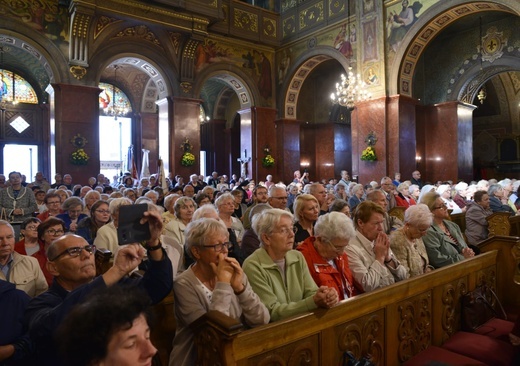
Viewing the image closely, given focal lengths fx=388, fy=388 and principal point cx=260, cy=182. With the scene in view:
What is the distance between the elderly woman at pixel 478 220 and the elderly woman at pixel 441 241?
195 cm

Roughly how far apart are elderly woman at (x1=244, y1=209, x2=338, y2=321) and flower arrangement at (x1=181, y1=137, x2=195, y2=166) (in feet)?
35.8

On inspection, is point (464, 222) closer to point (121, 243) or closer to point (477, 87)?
point (121, 243)

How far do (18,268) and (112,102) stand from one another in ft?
53.7

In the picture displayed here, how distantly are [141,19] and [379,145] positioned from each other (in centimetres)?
839

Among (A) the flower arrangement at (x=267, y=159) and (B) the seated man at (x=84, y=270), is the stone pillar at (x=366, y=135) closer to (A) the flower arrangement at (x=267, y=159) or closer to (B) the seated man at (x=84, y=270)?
(A) the flower arrangement at (x=267, y=159)

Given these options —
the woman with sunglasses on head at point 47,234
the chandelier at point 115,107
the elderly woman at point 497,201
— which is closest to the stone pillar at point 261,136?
the chandelier at point 115,107

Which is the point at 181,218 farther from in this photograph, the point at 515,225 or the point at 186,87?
the point at 186,87

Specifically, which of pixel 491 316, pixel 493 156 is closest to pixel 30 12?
pixel 491 316

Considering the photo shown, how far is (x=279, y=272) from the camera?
8.43 feet

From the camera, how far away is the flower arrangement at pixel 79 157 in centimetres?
1131

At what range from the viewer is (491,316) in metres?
3.49

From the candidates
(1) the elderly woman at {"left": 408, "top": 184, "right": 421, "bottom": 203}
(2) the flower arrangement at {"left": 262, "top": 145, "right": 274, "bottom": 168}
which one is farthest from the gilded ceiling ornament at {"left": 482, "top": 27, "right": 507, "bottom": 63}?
(2) the flower arrangement at {"left": 262, "top": 145, "right": 274, "bottom": 168}

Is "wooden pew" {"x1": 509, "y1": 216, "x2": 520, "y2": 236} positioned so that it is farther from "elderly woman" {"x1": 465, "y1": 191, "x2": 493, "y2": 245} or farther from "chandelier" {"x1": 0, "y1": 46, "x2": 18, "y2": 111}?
"chandelier" {"x1": 0, "y1": 46, "x2": 18, "y2": 111}

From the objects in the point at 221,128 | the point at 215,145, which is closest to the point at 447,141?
the point at 221,128
